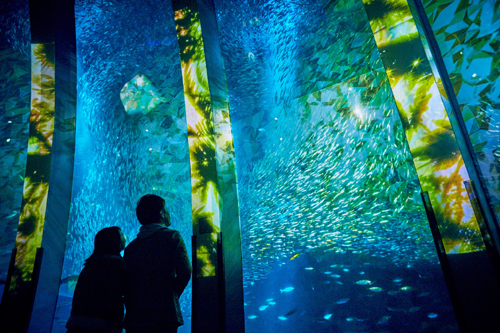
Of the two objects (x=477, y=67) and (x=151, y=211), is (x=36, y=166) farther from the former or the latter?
(x=477, y=67)

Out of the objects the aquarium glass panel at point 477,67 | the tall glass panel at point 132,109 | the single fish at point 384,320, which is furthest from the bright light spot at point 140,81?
the single fish at point 384,320

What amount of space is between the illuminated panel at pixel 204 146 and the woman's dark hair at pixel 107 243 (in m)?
0.56

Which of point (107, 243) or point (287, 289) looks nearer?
point (107, 243)

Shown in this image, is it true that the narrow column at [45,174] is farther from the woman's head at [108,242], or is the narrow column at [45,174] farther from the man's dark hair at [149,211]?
the man's dark hair at [149,211]

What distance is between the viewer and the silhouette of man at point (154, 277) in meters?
1.67

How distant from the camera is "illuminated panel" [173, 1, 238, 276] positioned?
7.37 feet

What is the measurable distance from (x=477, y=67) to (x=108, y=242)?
120 inches

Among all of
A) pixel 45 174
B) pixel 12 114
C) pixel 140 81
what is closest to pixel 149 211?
pixel 45 174

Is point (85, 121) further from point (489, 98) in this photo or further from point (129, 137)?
point (489, 98)

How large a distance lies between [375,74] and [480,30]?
197 cm

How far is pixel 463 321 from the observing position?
1.66 metres

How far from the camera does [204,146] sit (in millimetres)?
2475

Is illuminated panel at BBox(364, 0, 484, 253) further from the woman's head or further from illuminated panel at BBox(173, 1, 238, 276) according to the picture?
the woman's head

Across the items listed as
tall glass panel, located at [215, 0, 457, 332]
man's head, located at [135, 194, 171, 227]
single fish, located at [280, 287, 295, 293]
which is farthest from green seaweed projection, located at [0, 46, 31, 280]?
single fish, located at [280, 287, 295, 293]
